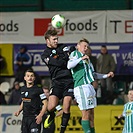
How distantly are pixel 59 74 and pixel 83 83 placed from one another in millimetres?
717

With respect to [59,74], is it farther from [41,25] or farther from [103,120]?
[41,25]

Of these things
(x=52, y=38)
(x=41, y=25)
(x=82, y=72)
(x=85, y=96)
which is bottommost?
(x=85, y=96)

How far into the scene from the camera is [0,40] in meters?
20.7

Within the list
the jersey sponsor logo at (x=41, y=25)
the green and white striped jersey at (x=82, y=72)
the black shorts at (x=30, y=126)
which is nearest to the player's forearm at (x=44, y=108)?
the black shorts at (x=30, y=126)

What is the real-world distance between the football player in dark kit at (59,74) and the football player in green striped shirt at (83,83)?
0.39 meters

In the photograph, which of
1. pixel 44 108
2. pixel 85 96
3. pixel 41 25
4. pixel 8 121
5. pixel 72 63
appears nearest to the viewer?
pixel 72 63

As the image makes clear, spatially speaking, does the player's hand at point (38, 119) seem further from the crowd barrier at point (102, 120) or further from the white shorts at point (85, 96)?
the crowd barrier at point (102, 120)

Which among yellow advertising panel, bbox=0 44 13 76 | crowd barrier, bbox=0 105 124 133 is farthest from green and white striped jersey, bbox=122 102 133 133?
yellow advertising panel, bbox=0 44 13 76

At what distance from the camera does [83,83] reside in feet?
42.6

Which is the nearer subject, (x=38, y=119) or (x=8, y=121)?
(x=38, y=119)

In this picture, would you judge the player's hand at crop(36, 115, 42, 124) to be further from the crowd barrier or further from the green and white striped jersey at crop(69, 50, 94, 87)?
the crowd barrier

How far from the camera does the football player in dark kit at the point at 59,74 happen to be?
13.4 m

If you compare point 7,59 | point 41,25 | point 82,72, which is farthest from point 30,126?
point 41,25
